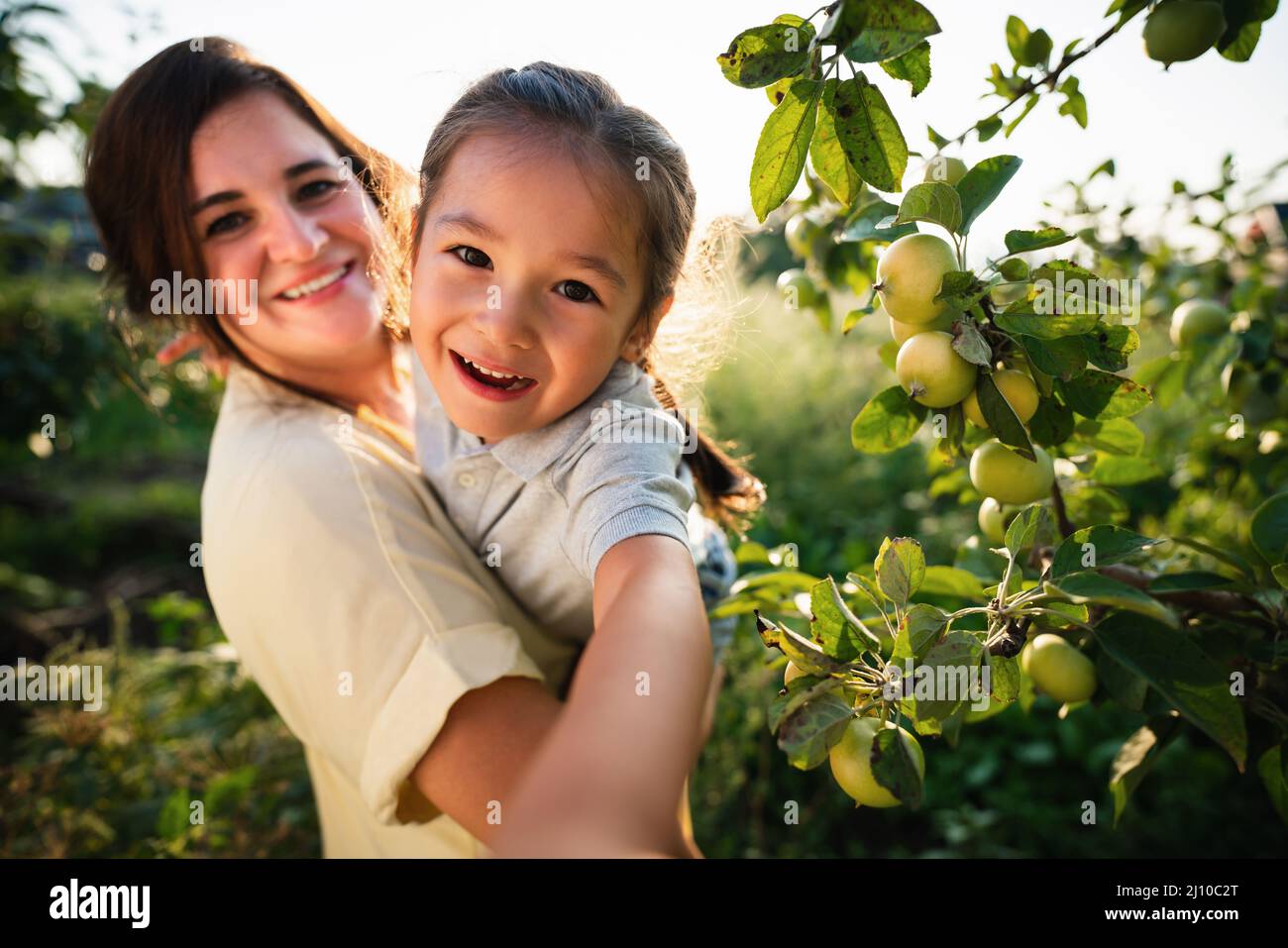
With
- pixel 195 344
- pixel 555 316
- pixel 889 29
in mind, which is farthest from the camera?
pixel 195 344

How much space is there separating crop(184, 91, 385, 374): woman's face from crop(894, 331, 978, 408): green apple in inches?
41.1

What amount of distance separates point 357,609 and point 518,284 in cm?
48

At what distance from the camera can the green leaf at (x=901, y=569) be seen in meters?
0.90

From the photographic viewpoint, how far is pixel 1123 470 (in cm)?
123

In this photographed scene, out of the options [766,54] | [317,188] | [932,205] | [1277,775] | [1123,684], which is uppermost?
[317,188]

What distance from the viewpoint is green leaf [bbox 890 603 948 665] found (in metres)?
0.82

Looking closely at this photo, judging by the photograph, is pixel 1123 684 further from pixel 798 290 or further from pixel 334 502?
pixel 334 502

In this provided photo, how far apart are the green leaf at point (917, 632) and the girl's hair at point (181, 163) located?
1.07 meters

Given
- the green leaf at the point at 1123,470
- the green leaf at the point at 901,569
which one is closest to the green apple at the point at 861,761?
the green leaf at the point at 901,569

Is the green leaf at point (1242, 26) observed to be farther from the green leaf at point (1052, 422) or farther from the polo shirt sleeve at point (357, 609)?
the polo shirt sleeve at point (357, 609)

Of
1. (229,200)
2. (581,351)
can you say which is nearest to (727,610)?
(581,351)

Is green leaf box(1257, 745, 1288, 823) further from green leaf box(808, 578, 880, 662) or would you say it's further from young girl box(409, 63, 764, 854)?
young girl box(409, 63, 764, 854)

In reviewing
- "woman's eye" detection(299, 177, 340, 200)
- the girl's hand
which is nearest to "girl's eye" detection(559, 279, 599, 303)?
"woman's eye" detection(299, 177, 340, 200)

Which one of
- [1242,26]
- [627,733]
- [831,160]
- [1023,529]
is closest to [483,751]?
[627,733]
